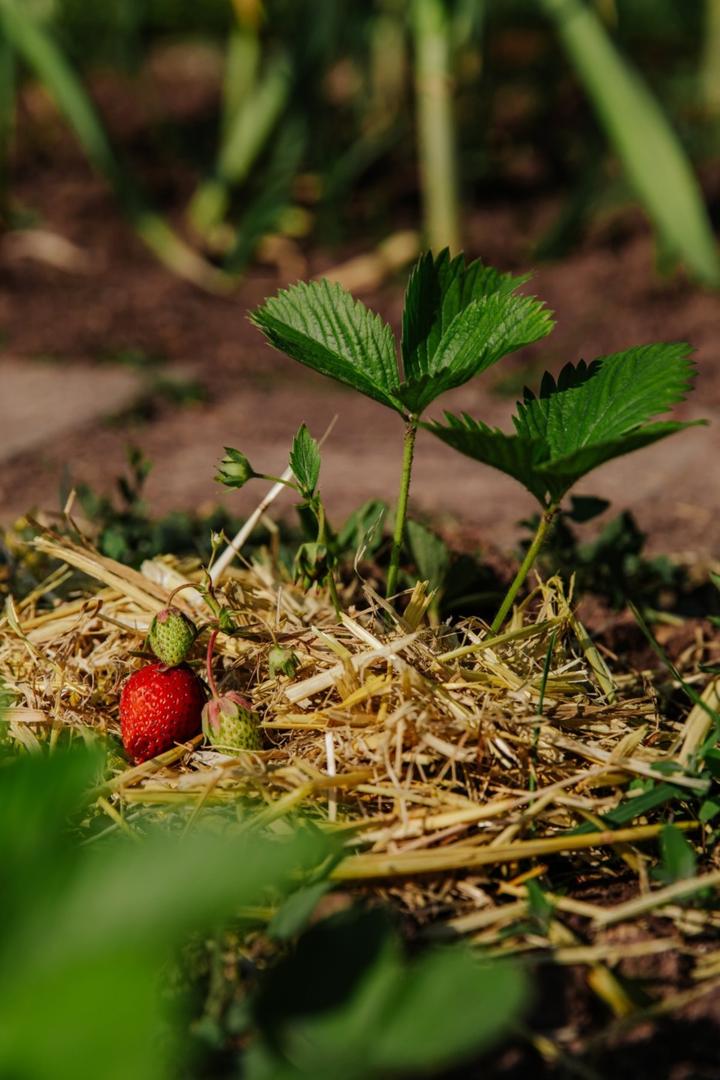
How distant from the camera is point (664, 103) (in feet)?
16.8

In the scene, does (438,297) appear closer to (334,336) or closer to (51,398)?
(334,336)

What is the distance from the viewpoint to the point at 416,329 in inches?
49.4

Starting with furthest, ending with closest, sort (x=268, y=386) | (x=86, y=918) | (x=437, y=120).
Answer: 1. (x=437, y=120)
2. (x=268, y=386)
3. (x=86, y=918)

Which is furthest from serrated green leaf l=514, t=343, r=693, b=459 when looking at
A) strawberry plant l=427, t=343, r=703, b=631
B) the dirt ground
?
the dirt ground

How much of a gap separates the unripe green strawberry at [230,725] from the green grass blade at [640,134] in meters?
2.55

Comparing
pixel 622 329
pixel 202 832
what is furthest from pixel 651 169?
pixel 202 832

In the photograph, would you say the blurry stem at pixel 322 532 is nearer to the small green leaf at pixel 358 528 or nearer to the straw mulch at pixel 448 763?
the straw mulch at pixel 448 763

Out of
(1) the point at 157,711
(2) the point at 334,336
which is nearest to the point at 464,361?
(2) the point at 334,336

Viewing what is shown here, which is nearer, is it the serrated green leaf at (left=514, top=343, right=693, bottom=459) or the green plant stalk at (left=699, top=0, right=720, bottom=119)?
the serrated green leaf at (left=514, top=343, right=693, bottom=459)

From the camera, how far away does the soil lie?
236cm

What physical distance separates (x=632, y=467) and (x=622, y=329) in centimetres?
91

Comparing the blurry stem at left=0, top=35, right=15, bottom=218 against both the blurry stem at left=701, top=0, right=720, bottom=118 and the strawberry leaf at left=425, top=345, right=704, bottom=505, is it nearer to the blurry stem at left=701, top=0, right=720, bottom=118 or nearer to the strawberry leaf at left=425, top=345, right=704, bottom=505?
the blurry stem at left=701, top=0, right=720, bottom=118

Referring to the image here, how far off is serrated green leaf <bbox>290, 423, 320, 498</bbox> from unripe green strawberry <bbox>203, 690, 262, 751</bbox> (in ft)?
0.72

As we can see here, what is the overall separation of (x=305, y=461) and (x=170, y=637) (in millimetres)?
223
